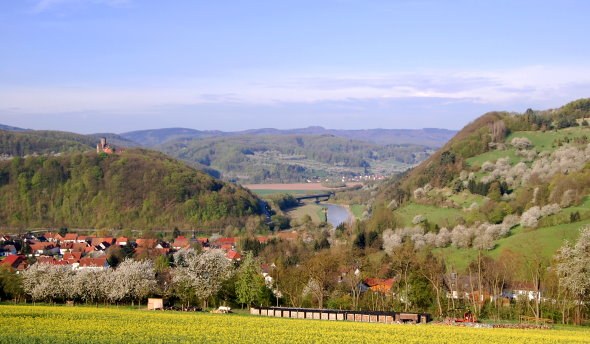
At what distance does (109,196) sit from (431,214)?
7605cm

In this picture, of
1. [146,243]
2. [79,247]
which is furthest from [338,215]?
[79,247]

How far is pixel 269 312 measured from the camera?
52438mm

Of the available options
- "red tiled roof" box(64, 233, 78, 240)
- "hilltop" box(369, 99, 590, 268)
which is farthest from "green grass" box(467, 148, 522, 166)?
"red tiled roof" box(64, 233, 78, 240)

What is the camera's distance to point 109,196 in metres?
160

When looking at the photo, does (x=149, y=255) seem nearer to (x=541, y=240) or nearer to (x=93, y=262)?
(x=93, y=262)

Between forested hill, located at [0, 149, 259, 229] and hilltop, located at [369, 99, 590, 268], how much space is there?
128ft

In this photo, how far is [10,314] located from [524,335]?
29249mm

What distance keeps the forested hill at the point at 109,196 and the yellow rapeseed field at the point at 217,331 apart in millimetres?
111790

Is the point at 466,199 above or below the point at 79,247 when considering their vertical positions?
above

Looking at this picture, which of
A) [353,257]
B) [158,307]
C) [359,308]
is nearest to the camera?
[158,307]

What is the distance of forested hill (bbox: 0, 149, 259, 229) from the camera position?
511 feet

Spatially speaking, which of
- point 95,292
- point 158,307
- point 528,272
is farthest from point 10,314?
point 528,272

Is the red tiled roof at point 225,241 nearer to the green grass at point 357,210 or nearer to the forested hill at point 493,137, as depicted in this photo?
the forested hill at point 493,137

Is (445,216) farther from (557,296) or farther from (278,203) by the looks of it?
(278,203)
